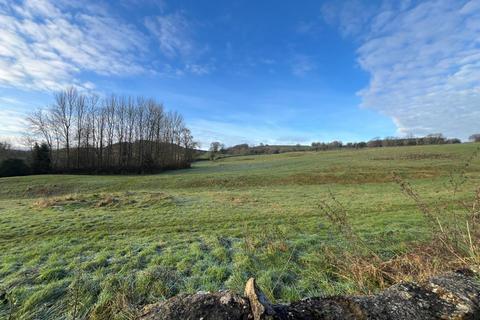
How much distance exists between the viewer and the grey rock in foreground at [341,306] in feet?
5.68

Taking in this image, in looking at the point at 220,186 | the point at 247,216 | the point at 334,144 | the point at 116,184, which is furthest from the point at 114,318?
the point at 334,144

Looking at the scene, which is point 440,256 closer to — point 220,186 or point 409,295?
point 409,295

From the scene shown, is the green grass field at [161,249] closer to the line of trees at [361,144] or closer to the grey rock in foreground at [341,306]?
the grey rock in foreground at [341,306]

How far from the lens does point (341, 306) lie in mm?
1937

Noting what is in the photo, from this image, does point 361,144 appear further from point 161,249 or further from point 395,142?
point 161,249

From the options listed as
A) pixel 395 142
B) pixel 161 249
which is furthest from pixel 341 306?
pixel 395 142

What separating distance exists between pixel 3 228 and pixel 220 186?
19.8 meters

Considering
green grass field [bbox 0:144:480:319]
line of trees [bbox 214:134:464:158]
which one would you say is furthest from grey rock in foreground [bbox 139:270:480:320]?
line of trees [bbox 214:134:464:158]

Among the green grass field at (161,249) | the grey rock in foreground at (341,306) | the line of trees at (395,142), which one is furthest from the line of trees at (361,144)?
the grey rock in foreground at (341,306)

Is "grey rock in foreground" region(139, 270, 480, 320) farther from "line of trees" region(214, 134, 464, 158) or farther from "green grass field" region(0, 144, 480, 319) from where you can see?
"line of trees" region(214, 134, 464, 158)

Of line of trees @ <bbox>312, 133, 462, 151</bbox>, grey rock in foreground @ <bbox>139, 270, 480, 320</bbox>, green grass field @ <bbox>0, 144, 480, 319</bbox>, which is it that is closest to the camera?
grey rock in foreground @ <bbox>139, 270, 480, 320</bbox>

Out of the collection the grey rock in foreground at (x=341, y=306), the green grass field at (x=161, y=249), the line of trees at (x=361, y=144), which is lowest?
the green grass field at (x=161, y=249)

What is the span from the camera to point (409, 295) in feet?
6.89

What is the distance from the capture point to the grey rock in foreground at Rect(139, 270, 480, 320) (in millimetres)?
1730
